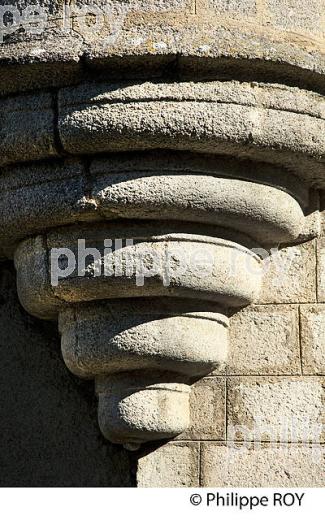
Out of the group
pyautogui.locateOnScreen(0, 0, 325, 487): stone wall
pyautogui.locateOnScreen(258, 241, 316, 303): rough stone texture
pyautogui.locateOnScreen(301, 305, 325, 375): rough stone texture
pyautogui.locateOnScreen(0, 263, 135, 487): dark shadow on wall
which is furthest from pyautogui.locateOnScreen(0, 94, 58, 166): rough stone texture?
pyautogui.locateOnScreen(301, 305, 325, 375): rough stone texture

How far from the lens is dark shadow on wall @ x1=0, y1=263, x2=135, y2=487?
2736 mm

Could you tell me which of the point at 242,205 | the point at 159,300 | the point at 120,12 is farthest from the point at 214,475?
the point at 120,12

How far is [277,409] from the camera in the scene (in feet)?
8.68

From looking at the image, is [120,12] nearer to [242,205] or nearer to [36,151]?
[36,151]

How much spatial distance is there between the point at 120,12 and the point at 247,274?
0.71m

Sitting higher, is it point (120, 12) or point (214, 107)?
point (120, 12)

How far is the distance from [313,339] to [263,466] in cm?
35

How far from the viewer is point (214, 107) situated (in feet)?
7.93

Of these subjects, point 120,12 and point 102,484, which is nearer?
point 120,12

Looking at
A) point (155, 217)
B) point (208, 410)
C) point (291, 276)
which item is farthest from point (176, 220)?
point (208, 410)

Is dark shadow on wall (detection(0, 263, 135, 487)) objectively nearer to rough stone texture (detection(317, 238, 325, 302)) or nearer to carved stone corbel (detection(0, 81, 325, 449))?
carved stone corbel (detection(0, 81, 325, 449))

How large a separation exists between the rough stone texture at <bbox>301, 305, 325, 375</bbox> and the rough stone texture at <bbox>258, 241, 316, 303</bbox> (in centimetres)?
3

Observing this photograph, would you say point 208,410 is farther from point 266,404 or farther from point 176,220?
point 176,220

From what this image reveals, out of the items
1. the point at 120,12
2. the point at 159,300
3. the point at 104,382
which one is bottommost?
the point at 104,382
